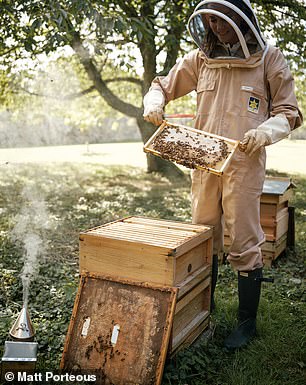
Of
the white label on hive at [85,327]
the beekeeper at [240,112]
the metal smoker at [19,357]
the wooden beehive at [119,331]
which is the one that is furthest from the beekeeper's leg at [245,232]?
the metal smoker at [19,357]

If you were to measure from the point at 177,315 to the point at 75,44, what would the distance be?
274 inches

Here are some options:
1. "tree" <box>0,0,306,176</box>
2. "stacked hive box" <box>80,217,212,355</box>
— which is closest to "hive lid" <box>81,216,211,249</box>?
"stacked hive box" <box>80,217,212,355</box>

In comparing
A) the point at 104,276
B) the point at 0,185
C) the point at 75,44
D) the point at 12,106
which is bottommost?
the point at 0,185

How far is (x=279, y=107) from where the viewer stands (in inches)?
98.9

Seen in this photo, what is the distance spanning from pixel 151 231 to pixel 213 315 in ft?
2.89

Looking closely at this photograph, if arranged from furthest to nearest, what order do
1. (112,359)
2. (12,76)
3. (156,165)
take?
(156,165) < (12,76) < (112,359)

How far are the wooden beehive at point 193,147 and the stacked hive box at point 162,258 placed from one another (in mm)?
360

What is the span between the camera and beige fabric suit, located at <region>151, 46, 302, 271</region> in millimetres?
2498

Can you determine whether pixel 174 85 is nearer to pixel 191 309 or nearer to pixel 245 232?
pixel 245 232

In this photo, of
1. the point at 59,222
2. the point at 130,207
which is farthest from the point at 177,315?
the point at 130,207

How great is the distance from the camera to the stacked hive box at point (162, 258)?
2.11 meters

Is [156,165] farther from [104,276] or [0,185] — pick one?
[104,276]

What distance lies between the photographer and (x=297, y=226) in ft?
18.6

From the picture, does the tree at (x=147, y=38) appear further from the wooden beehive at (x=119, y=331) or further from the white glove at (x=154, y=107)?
the wooden beehive at (x=119, y=331)
